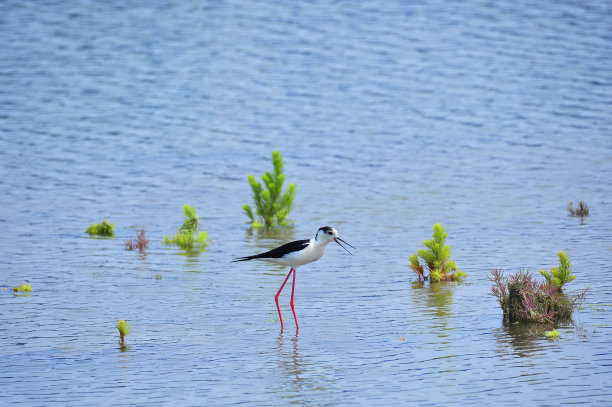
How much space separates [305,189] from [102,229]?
6017 millimetres

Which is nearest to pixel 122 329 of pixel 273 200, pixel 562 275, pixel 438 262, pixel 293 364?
pixel 293 364

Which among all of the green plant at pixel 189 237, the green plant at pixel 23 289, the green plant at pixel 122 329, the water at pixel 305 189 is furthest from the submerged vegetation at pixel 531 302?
the green plant at pixel 189 237

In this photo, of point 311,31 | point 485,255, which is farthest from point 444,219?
point 311,31

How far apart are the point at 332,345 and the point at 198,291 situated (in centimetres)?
323

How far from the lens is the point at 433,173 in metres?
23.6

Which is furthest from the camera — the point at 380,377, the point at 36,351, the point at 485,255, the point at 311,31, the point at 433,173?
the point at 311,31

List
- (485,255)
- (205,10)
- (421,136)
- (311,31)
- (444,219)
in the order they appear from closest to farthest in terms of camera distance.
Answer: (485,255)
(444,219)
(421,136)
(311,31)
(205,10)

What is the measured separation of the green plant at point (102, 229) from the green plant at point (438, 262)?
641 cm

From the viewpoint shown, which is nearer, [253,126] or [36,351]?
[36,351]

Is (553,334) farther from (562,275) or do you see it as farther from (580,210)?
(580,210)

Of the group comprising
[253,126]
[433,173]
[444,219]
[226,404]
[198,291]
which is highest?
[253,126]

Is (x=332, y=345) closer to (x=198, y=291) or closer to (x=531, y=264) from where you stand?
(x=198, y=291)

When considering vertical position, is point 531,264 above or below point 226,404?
above

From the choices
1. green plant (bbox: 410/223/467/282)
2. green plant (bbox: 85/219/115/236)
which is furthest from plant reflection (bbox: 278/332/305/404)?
green plant (bbox: 85/219/115/236)
